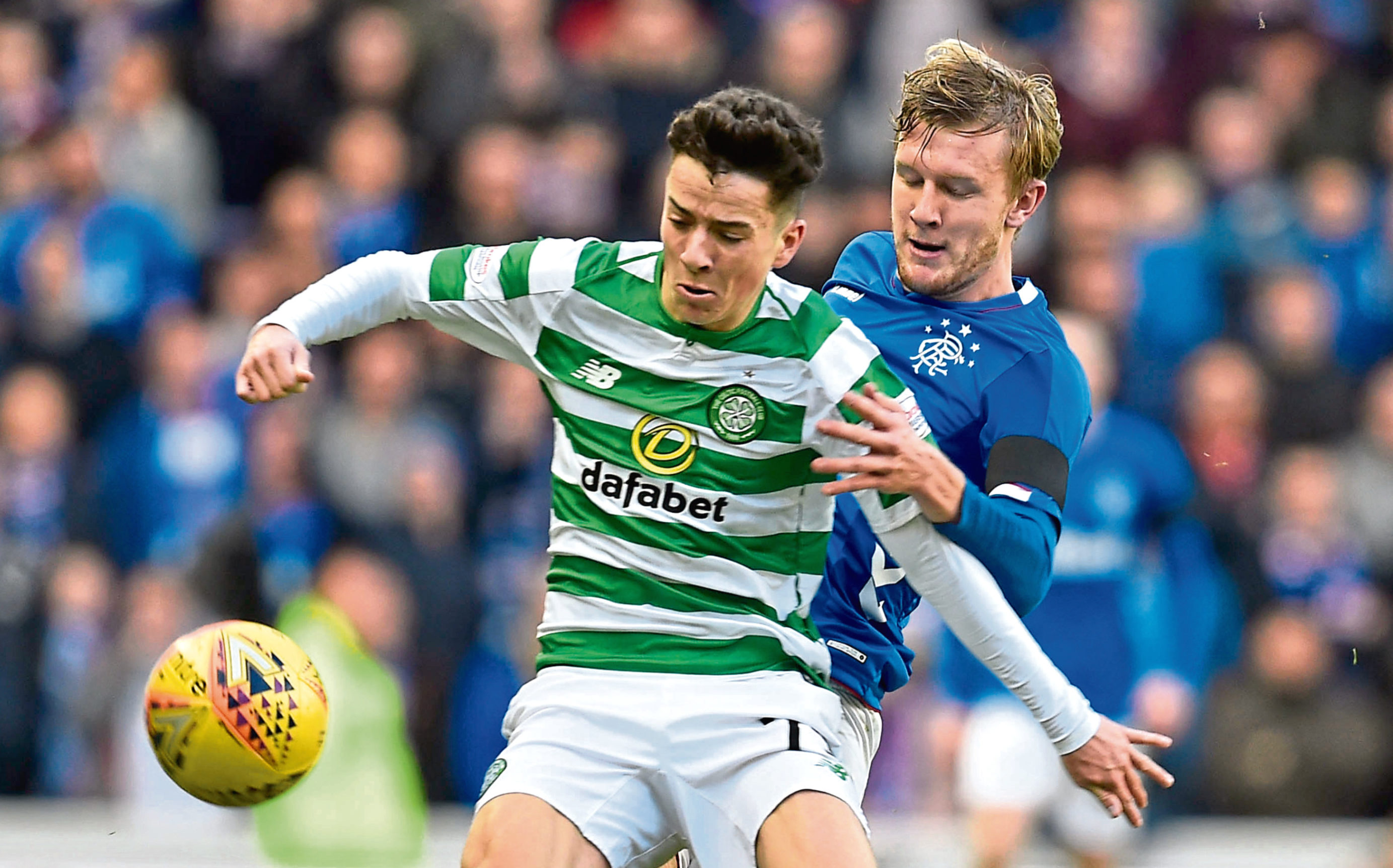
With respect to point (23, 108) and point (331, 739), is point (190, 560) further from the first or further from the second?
point (23, 108)

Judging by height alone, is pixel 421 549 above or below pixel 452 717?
above

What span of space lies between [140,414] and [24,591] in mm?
1025

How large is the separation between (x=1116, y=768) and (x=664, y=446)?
1.27 m

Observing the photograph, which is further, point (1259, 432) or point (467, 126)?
point (467, 126)

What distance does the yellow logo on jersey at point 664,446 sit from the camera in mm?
4469

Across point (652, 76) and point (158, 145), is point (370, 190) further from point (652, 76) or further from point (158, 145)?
point (652, 76)

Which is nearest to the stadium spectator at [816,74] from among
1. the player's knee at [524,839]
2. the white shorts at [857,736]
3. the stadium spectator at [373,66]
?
the stadium spectator at [373,66]

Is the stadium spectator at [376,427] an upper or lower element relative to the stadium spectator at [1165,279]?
lower

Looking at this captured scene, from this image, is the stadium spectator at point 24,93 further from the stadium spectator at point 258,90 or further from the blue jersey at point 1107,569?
the blue jersey at point 1107,569

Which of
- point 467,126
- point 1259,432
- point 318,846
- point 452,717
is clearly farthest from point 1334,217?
point 318,846

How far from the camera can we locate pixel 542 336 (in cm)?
462

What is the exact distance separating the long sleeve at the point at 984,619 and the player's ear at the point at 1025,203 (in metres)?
A: 1.06

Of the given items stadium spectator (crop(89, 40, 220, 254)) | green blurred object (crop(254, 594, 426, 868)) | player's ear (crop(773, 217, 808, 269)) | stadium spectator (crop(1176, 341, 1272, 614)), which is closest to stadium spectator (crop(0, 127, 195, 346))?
stadium spectator (crop(89, 40, 220, 254))

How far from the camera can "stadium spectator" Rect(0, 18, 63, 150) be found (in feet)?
35.4
